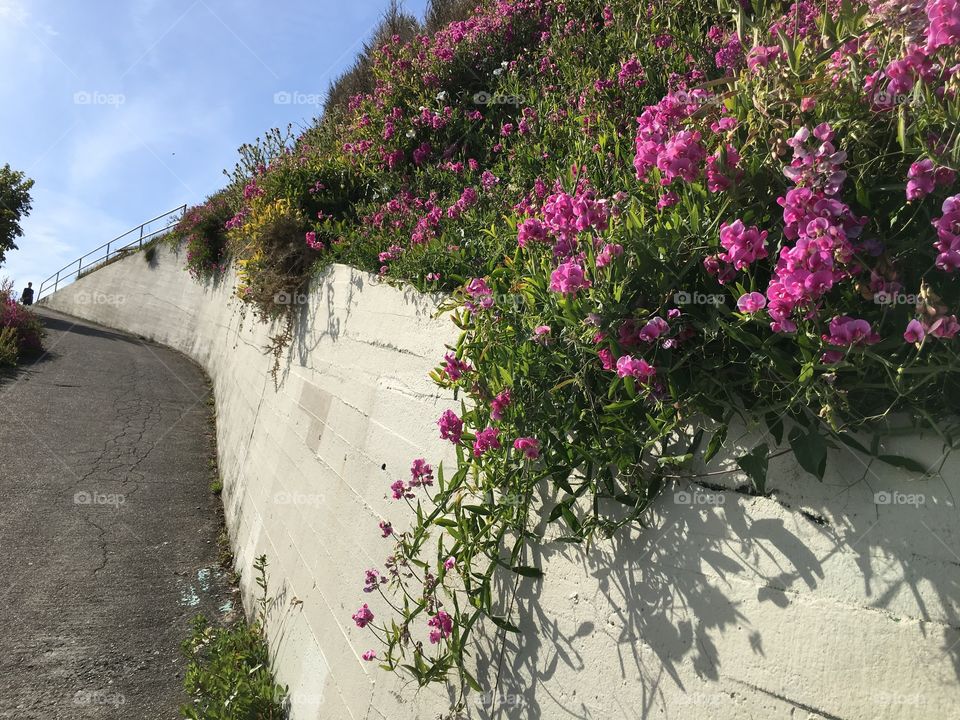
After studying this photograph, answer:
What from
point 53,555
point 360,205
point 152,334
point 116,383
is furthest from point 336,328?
point 152,334

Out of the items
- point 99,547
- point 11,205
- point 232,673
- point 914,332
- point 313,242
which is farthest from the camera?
point 11,205

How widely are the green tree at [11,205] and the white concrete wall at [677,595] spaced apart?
23.7m

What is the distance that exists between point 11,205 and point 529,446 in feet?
87.2

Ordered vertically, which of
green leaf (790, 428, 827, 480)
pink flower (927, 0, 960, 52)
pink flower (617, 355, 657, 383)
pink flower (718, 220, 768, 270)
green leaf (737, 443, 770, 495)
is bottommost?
green leaf (737, 443, 770, 495)

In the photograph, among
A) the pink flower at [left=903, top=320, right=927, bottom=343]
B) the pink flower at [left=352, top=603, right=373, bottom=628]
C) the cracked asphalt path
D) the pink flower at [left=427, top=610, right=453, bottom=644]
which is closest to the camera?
the pink flower at [left=903, top=320, right=927, bottom=343]

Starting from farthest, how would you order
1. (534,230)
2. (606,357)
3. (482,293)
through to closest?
(482,293), (534,230), (606,357)

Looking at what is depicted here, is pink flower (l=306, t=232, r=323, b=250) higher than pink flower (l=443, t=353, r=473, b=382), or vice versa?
pink flower (l=306, t=232, r=323, b=250)

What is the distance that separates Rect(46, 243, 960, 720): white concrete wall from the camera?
5.44ft

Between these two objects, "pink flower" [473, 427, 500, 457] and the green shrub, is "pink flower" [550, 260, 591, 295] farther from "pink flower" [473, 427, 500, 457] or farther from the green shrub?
the green shrub

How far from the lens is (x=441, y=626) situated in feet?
9.09

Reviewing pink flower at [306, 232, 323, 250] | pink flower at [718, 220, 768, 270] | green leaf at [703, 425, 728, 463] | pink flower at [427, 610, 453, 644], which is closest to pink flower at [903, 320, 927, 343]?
pink flower at [718, 220, 768, 270]

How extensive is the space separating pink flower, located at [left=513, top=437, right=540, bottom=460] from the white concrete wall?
0.38 metres

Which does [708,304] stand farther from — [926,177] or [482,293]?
[482,293]

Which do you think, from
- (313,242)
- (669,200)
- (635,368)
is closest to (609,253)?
(669,200)
